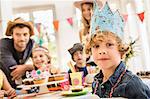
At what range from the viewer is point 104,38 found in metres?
0.92

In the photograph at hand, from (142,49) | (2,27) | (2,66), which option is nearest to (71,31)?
(2,27)

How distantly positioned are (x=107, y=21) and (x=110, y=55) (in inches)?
5.2

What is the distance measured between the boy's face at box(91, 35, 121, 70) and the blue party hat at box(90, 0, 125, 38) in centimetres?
4

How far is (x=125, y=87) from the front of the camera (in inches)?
33.3

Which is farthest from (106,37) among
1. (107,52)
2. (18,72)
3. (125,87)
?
(18,72)

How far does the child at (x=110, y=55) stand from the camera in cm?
87

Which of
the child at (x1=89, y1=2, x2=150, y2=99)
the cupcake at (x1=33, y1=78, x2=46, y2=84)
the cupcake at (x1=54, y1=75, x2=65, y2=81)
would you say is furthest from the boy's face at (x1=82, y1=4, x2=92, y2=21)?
the child at (x1=89, y1=2, x2=150, y2=99)

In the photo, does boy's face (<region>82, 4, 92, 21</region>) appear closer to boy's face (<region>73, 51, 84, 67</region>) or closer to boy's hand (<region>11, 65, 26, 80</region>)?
boy's face (<region>73, 51, 84, 67</region>)

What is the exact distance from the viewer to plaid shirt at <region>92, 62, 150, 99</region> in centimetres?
82

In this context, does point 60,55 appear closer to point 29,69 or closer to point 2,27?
point 2,27

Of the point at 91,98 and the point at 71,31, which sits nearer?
the point at 91,98

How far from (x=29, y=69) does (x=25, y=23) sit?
34 cm

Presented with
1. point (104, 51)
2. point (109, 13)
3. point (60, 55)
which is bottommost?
point (60, 55)

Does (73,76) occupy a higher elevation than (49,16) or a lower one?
lower
